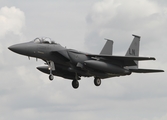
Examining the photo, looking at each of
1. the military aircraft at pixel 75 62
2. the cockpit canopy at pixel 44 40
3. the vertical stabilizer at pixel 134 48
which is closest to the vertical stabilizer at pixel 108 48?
the military aircraft at pixel 75 62

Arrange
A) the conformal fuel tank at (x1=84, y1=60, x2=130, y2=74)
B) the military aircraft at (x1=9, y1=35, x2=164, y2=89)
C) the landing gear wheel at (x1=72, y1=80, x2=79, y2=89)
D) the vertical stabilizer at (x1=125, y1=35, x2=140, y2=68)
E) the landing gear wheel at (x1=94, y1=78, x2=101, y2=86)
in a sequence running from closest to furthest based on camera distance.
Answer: the military aircraft at (x1=9, y1=35, x2=164, y2=89) < the conformal fuel tank at (x1=84, y1=60, x2=130, y2=74) < the landing gear wheel at (x1=94, y1=78, x2=101, y2=86) < the landing gear wheel at (x1=72, y1=80, x2=79, y2=89) < the vertical stabilizer at (x1=125, y1=35, x2=140, y2=68)

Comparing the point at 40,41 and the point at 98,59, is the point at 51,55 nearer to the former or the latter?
the point at 40,41

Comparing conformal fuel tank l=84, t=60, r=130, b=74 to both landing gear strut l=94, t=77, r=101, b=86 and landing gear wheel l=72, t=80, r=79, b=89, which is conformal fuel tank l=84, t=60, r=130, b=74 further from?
landing gear wheel l=72, t=80, r=79, b=89

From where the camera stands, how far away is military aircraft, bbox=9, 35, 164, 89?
34188 millimetres

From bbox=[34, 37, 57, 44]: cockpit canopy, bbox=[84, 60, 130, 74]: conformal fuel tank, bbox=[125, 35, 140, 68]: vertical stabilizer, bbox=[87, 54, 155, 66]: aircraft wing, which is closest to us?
bbox=[34, 37, 57, 44]: cockpit canopy

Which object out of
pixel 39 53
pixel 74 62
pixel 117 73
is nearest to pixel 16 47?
pixel 39 53

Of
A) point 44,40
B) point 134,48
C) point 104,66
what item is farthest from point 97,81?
point 44,40

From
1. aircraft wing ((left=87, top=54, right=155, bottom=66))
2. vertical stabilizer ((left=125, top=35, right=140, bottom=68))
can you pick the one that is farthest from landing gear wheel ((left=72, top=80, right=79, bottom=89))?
vertical stabilizer ((left=125, top=35, right=140, bottom=68))

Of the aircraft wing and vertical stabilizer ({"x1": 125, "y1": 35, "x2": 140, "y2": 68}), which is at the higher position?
vertical stabilizer ({"x1": 125, "y1": 35, "x2": 140, "y2": 68})

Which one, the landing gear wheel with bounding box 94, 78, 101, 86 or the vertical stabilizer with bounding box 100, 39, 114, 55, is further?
the vertical stabilizer with bounding box 100, 39, 114, 55

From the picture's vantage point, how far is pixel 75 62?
3544 cm

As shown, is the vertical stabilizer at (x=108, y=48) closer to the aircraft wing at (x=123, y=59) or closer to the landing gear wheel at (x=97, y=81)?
the aircraft wing at (x=123, y=59)

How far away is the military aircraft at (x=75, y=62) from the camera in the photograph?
112 feet

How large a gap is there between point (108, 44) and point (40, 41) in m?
6.76
